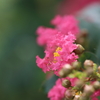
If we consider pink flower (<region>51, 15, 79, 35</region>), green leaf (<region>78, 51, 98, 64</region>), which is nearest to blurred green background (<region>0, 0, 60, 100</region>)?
pink flower (<region>51, 15, 79, 35</region>)

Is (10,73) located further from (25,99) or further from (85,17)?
(85,17)

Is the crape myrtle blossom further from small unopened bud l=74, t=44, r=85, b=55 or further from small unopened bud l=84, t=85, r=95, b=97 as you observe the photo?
small unopened bud l=84, t=85, r=95, b=97

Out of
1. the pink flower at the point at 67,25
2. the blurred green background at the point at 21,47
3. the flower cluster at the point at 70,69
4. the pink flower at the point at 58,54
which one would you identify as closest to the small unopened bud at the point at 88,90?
the flower cluster at the point at 70,69

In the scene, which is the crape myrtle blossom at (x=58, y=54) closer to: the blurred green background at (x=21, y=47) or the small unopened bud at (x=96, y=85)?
the small unopened bud at (x=96, y=85)

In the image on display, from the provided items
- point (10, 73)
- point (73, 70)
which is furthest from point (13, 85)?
point (73, 70)

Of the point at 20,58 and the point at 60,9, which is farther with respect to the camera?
the point at 60,9
